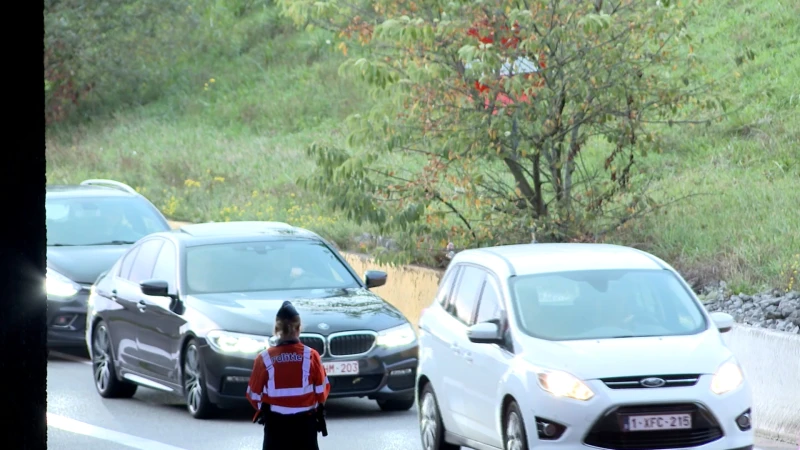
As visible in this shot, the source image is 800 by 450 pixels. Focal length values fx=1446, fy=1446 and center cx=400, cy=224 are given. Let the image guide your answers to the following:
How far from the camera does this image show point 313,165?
27328 millimetres

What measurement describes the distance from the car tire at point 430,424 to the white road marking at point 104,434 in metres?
1.88

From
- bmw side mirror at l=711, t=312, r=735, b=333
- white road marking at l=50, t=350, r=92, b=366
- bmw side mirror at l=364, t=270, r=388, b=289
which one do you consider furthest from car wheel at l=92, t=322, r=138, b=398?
bmw side mirror at l=711, t=312, r=735, b=333

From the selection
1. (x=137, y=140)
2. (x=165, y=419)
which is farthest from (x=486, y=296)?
(x=137, y=140)

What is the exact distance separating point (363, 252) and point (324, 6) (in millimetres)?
3959

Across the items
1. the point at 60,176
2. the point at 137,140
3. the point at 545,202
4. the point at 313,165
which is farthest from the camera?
the point at 137,140

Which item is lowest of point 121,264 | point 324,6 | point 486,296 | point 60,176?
point 60,176

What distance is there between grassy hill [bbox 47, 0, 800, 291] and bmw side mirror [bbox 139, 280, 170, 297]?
5650 mm

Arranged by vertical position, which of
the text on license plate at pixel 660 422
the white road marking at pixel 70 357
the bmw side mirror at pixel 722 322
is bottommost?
the white road marking at pixel 70 357

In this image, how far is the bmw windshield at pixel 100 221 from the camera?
17.8 metres

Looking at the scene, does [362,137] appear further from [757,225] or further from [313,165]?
[313,165]

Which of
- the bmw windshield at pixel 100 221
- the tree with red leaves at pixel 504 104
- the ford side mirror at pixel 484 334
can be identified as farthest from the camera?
the bmw windshield at pixel 100 221

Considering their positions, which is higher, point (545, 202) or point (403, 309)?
point (545, 202)

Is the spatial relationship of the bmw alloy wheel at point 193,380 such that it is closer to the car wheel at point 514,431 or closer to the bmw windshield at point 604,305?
the bmw windshield at point 604,305

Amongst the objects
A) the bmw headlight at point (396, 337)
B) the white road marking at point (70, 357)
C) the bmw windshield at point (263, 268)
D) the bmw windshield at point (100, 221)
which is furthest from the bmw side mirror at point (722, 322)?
the bmw windshield at point (100, 221)
